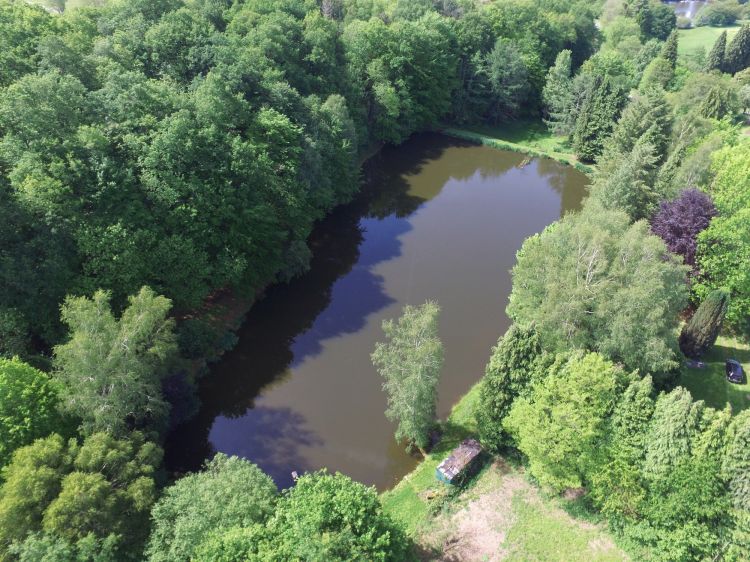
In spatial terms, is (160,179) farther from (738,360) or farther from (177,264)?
(738,360)

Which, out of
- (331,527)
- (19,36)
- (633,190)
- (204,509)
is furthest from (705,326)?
(19,36)

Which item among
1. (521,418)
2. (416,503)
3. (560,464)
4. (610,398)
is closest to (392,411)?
(416,503)

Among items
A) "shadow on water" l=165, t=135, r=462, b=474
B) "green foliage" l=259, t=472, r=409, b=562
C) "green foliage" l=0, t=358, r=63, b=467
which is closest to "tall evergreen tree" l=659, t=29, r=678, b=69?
"shadow on water" l=165, t=135, r=462, b=474

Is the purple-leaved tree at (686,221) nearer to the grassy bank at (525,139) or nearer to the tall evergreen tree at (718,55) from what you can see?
the grassy bank at (525,139)

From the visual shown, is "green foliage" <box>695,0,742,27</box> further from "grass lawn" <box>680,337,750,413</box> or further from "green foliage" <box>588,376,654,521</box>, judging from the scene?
"green foliage" <box>588,376,654,521</box>

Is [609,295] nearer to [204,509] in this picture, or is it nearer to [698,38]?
[204,509]

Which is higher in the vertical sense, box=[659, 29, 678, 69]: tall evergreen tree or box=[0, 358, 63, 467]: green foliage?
box=[659, 29, 678, 69]: tall evergreen tree
